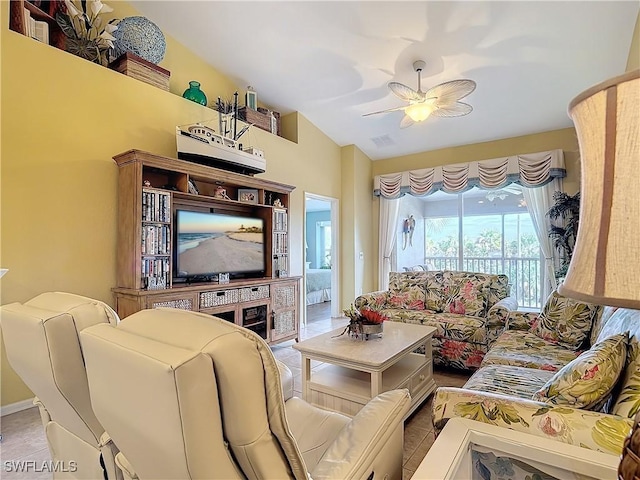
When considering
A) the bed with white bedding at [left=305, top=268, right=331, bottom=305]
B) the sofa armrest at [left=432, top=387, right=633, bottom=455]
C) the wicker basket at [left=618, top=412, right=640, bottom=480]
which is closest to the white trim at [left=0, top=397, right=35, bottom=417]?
the sofa armrest at [left=432, top=387, right=633, bottom=455]

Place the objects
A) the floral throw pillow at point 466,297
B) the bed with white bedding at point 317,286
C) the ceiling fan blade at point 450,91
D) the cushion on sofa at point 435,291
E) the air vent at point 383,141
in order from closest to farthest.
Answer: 1. the ceiling fan blade at point 450,91
2. the floral throw pillow at point 466,297
3. the cushion on sofa at point 435,291
4. the air vent at point 383,141
5. the bed with white bedding at point 317,286

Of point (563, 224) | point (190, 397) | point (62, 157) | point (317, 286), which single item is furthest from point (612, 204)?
point (317, 286)

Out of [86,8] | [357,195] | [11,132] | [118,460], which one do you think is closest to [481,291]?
[357,195]

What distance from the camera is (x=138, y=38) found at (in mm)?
3275

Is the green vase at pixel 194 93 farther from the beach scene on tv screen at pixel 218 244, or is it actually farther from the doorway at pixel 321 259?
the doorway at pixel 321 259

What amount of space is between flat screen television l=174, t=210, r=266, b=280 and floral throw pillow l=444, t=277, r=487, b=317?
7.33ft

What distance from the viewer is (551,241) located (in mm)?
4719

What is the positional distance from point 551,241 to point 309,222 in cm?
660

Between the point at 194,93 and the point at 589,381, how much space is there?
13.7 feet

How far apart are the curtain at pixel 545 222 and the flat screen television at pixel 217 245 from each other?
3862 mm

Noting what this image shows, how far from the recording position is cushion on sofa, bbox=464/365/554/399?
69.4 inches

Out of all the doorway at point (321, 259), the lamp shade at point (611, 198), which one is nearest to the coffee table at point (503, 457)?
the lamp shade at point (611, 198)

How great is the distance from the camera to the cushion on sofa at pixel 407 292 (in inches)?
156

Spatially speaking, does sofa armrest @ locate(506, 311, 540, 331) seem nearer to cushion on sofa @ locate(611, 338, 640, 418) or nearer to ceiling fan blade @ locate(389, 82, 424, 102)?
cushion on sofa @ locate(611, 338, 640, 418)
